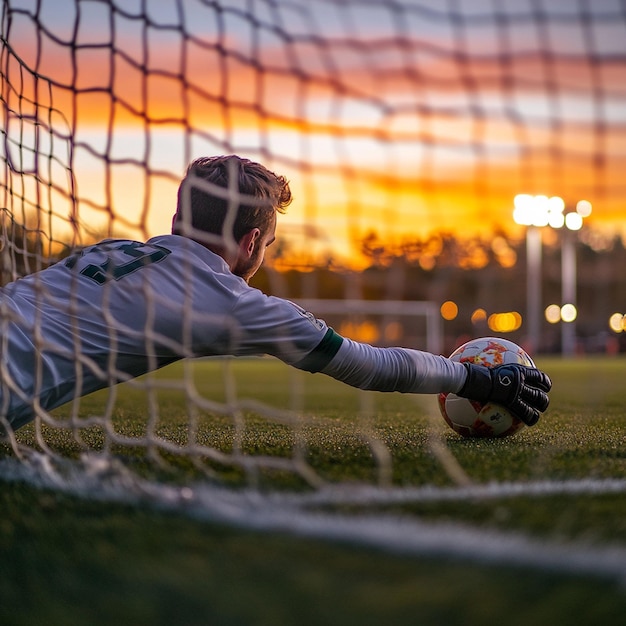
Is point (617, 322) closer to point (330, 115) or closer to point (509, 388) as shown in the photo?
point (509, 388)

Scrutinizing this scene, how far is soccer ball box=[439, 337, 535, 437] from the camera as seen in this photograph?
3.55 m

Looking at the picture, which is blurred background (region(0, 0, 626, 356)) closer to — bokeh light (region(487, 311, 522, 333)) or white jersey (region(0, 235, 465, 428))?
white jersey (region(0, 235, 465, 428))

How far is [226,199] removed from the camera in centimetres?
314

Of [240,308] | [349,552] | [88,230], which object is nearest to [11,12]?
[88,230]

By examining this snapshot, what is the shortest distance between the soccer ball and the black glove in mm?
45

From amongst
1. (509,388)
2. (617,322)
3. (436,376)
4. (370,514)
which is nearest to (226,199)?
(436,376)

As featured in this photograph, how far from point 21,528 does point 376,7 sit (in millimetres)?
2680

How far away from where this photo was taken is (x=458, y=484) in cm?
240

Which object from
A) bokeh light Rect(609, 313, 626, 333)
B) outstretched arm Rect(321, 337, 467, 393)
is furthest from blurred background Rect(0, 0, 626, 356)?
bokeh light Rect(609, 313, 626, 333)

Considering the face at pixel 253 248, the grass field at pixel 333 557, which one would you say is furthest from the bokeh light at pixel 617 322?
the grass field at pixel 333 557

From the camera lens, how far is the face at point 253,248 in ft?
10.7

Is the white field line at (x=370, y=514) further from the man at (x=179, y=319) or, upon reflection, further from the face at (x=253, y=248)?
the face at (x=253, y=248)

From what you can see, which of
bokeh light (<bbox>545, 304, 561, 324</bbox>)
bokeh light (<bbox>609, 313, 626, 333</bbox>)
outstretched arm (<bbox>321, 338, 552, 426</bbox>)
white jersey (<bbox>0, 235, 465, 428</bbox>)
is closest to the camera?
white jersey (<bbox>0, 235, 465, 428</bbox>)

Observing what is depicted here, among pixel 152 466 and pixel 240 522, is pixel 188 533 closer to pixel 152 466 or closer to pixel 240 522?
Answer: pixel 240 522
